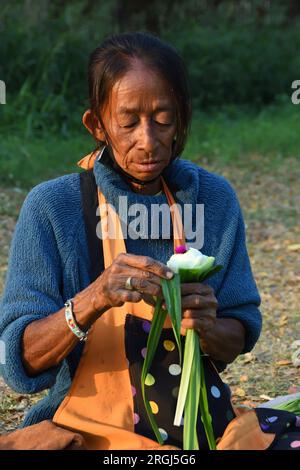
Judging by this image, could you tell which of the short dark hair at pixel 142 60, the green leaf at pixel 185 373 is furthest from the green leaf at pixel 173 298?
the short dark hair at pixel 142 60

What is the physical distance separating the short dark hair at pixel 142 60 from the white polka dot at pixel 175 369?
613 millimetres

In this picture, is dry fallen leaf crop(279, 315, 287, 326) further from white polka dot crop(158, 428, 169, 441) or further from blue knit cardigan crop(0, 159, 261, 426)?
white polka dot crop(158, 428, 169, 441)

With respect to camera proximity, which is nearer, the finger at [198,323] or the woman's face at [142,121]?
the finger at [198,323]

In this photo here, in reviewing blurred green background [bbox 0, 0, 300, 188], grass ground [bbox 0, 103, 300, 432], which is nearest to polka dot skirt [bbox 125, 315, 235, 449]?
grass ground [bbox 0, 103, 300, 432]

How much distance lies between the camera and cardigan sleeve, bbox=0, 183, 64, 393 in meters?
2.64

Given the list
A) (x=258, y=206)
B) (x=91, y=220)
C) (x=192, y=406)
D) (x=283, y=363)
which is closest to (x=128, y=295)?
(x=192, y=406)

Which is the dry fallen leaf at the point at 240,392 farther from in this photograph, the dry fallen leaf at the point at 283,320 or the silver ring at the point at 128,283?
the silver ring at the point at 128,283

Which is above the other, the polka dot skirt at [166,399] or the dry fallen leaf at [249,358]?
the polka dot skirt at [166,399]

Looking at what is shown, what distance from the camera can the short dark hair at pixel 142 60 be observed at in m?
2.70

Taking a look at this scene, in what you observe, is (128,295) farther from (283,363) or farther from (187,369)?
(283,363)

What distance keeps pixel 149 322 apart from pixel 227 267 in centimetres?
37

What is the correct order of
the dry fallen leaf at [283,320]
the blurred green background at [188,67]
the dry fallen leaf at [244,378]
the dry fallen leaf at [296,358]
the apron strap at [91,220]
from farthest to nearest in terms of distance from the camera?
the blurred green background at [188,67] < the dry fallen leaf at [283,320] < the dry fallen leaf at [296,358] < the dry fallen leaf at [244,378] < the apron strap at [91,220]

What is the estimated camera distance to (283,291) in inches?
243

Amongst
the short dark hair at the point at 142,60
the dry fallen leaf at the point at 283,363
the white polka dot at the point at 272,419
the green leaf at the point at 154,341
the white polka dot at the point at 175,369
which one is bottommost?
the dry fallen leaf at the point at 283,363
